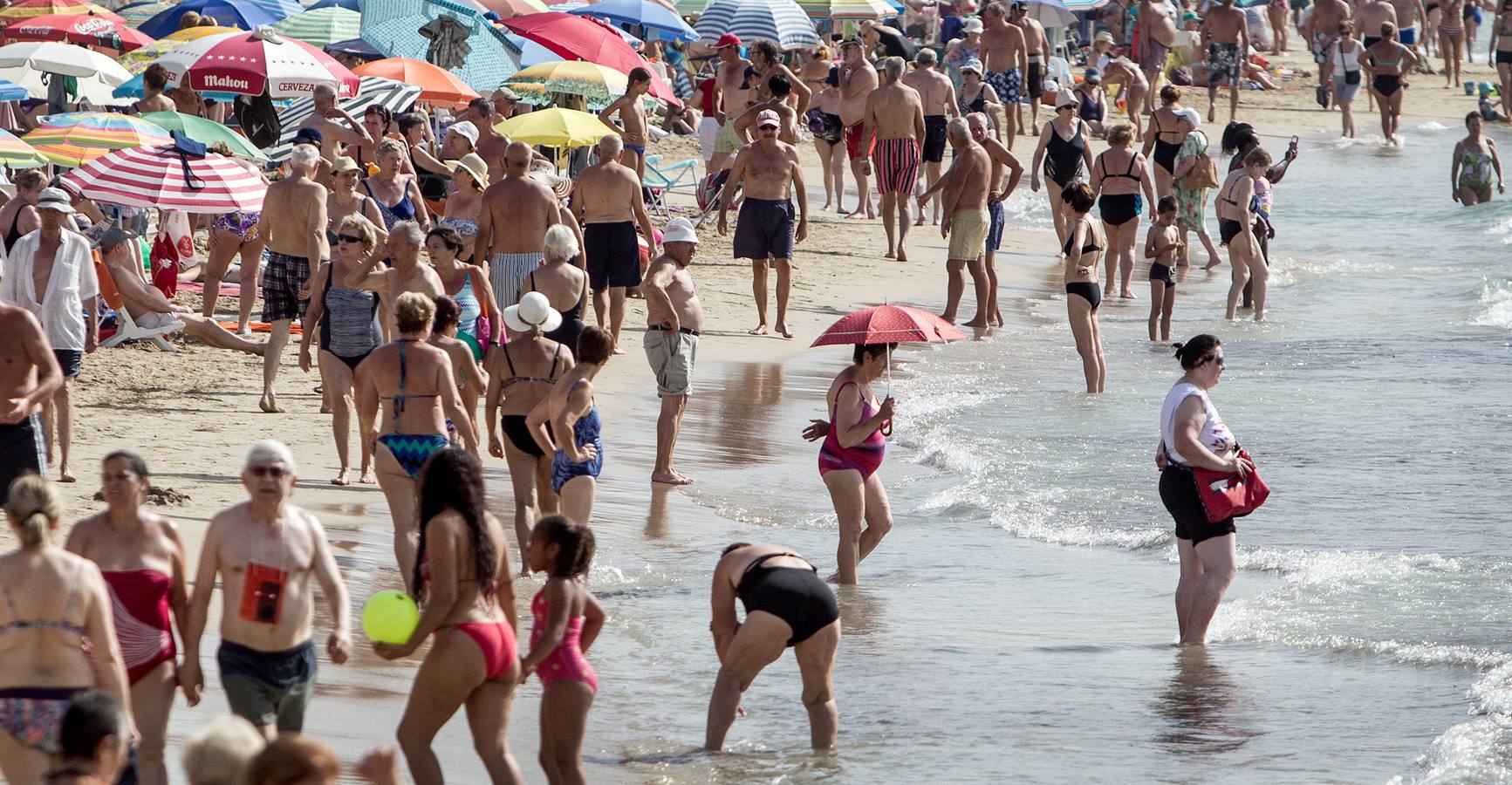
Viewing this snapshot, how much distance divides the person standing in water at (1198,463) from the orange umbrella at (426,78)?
30.2 feet

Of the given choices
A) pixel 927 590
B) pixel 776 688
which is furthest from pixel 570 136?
pixel 776 688

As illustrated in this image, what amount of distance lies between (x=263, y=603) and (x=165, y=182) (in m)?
6.68

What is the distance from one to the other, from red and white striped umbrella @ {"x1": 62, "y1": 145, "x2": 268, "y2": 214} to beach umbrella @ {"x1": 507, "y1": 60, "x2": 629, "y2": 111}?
5.53 meters

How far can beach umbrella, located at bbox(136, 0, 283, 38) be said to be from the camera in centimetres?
1845

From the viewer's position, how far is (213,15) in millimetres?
18641

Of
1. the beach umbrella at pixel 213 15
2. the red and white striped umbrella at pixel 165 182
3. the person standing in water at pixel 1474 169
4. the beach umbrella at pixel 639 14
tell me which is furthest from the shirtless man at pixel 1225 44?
the red and white striped umbrella at pixel 165 182

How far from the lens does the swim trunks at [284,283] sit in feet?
34.5

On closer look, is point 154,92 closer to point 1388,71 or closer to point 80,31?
point 80,31

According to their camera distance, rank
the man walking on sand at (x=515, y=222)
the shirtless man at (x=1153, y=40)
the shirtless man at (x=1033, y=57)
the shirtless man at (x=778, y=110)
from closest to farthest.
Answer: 1. the man walking on sand at (x=515, y=222)
2. the shirtless man at (x=778, y=110)
3. the shirtless man at (x=1033, y=57)
4. the shirtless man at (x=1153, y=40)

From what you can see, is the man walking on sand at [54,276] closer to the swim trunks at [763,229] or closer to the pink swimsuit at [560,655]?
the pink swimsuit at [560,655]

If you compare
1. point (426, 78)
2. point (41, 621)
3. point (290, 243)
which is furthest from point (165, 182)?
point (41, 621)

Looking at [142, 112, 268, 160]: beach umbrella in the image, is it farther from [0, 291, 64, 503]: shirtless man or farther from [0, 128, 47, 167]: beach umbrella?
[0, 291, 64, 503]: shirtless man

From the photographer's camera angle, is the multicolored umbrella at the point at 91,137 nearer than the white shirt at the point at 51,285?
No

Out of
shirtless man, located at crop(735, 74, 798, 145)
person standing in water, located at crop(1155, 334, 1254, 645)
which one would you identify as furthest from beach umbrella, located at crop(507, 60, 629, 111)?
person standing in water, located at crop(1155, 334, 1254, 645)
